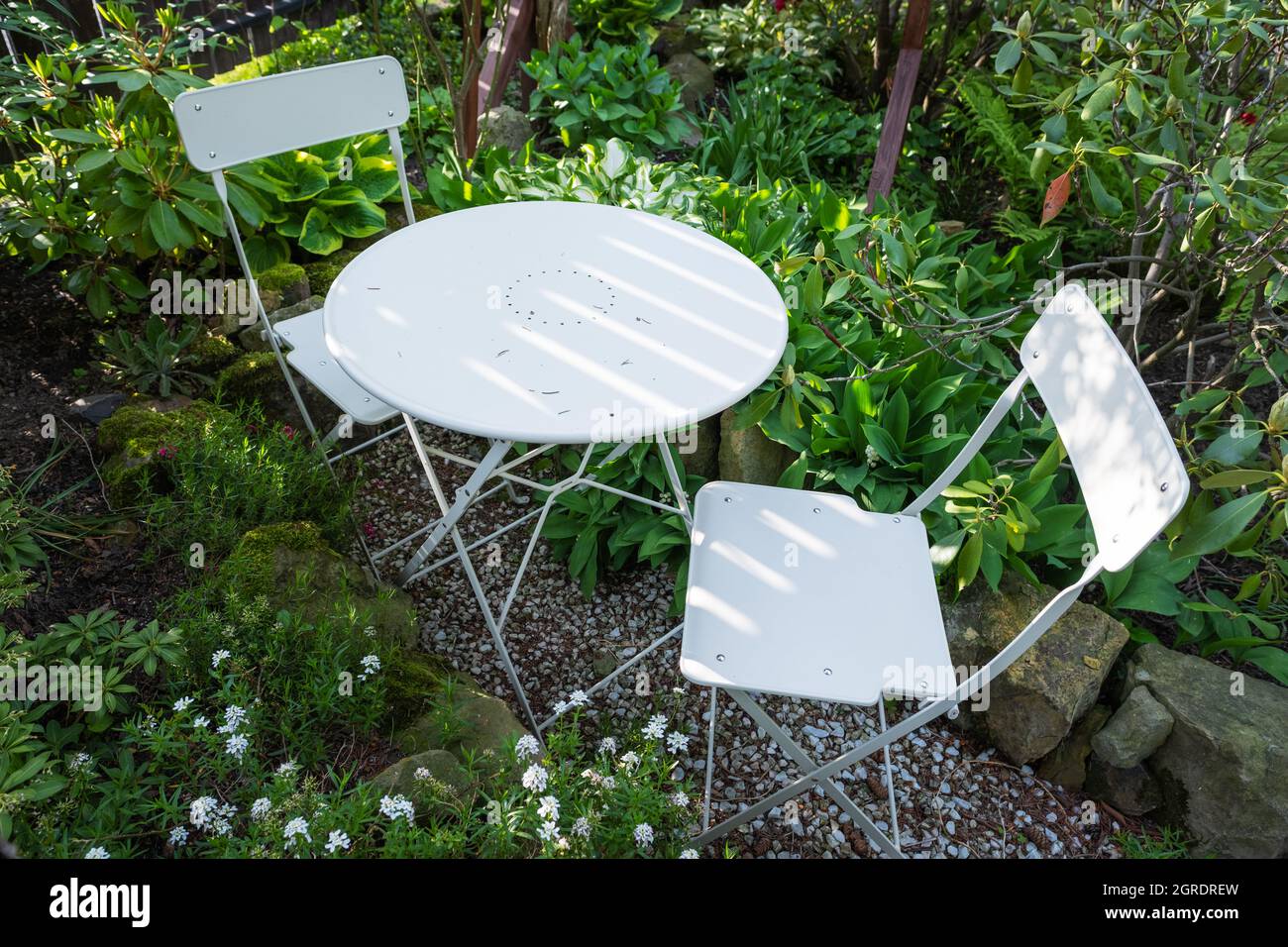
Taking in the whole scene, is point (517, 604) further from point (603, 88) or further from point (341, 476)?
point (603, 88)

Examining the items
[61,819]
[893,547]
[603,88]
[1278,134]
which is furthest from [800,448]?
[603,88]

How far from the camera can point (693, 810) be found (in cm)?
240

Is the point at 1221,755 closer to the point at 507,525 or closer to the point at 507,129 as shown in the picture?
the point at 507,525

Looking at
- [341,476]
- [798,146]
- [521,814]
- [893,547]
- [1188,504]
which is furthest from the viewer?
[798,146]

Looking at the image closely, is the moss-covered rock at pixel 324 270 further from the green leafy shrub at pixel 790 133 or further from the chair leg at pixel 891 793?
the chair leg at pixel 891 793

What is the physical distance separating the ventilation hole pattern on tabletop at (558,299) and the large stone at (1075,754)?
6.13 feet

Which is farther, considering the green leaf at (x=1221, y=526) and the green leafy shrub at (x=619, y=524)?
the green leafy shrub at (x=619, y=524)

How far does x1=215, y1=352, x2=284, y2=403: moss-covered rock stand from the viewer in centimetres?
324

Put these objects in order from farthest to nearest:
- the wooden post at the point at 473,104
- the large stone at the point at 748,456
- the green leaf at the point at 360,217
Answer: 1. the wooden post at the point at 473,104
2. the green leaf at the point at 360,217
3. the large stone at the point at 748,456

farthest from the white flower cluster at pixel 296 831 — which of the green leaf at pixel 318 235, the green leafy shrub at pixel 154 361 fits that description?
the green leaf at pixel 318 235

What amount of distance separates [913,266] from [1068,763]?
172 centimetres

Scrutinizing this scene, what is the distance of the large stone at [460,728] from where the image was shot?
219cm

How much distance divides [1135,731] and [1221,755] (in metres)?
0.21

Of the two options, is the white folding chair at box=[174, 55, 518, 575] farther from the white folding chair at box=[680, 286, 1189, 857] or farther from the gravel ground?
the white folding chair at box=[680, 286, 1189, 857]
